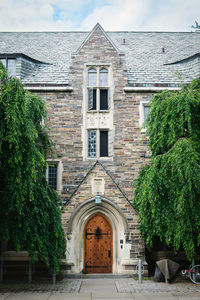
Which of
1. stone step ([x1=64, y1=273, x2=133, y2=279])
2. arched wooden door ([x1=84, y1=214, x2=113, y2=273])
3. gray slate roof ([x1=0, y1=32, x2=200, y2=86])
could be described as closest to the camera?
stone step ([x1=64, y1=273, x2=133, y2=279])

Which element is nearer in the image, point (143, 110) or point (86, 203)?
point (86, 203)

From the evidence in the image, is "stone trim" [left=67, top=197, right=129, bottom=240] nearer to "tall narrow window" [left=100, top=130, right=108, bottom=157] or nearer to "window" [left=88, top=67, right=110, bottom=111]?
"tall narrow window" [left=100, top=130, right=108, bottom=157]

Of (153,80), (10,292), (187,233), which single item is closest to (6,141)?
(10,292)

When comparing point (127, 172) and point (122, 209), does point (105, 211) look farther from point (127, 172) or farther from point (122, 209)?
point (127, 172)

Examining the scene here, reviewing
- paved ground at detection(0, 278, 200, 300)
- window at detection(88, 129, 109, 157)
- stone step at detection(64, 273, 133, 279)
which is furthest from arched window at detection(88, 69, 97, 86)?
paved ground at detection(0, 278, 200, 300)

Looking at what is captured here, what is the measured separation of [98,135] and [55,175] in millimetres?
2524

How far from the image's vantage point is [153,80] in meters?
13.9

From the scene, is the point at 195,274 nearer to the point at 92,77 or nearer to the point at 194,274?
the point at 194,274

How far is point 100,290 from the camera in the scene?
9.33 metres

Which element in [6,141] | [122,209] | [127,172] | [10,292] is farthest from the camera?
[127,172]

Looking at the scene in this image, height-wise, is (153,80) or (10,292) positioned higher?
(153,80)

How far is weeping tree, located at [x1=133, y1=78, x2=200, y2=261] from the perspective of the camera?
9406 mm

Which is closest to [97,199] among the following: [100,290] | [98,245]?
[98,245]

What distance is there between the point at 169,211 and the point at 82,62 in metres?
7.65
